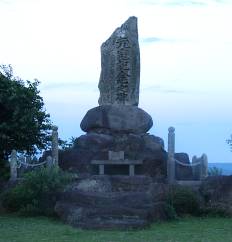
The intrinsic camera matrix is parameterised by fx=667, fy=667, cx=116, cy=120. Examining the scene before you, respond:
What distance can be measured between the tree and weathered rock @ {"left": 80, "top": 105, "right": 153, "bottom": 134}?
2.06 meters

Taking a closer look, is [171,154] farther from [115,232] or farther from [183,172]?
[115,232]

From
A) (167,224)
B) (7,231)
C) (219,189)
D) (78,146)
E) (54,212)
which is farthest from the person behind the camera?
(78,146)

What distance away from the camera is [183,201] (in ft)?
53.2

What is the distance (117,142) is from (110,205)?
4950 millimetres

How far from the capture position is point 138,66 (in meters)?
20.2

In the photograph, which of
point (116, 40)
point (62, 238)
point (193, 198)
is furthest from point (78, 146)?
point (62, 238)

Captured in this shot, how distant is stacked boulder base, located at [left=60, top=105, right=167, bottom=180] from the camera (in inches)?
754

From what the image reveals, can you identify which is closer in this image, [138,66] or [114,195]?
[114,195]

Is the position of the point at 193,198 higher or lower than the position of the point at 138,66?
lower

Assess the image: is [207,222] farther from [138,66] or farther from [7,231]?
[138,66]

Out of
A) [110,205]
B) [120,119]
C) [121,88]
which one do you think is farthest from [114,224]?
[121,88]

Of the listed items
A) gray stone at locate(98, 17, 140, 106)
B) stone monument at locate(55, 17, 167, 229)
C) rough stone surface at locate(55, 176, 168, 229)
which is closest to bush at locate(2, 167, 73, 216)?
rough stone surface at locate(55, 176, 168, 229)

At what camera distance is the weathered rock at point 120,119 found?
19812 mm

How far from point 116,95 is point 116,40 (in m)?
1.65
